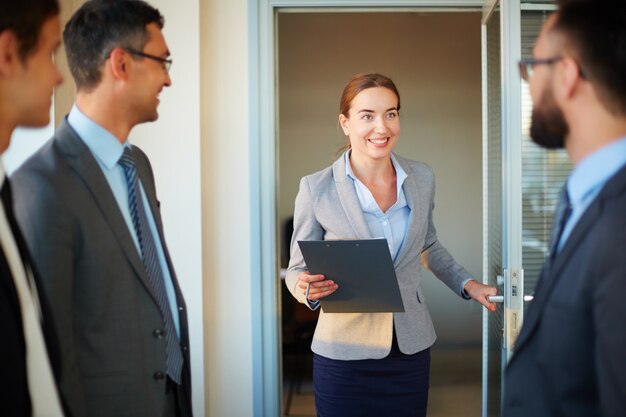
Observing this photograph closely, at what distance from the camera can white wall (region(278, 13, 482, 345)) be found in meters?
4.54

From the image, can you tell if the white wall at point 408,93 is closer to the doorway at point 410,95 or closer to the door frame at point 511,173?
the doorway at point 410,95


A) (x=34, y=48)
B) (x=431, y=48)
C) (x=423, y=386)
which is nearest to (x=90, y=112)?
(x=34, y=48)

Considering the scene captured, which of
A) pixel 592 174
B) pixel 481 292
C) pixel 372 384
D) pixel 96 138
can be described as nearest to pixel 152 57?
pixel 96 138

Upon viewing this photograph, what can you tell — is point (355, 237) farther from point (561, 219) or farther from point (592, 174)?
point (592, 174)

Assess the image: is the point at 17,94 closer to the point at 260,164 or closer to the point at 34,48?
the point at 34,48

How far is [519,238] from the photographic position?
2.31 m

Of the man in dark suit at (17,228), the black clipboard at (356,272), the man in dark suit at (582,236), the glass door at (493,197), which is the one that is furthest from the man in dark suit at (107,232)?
the glass door at (493,197)

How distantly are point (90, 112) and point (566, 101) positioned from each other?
3.31ft

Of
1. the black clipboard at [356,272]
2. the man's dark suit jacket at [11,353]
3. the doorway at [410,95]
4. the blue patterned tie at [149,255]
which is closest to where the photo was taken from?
the man's dark suit jacket at [11,353]

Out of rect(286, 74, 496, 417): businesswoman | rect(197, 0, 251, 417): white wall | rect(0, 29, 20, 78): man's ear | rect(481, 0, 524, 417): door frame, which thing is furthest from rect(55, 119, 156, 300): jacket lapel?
rect(481, 0, 524, 417): door frame

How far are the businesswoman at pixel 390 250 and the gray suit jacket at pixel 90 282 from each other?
736 millimetres

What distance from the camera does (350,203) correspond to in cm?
216

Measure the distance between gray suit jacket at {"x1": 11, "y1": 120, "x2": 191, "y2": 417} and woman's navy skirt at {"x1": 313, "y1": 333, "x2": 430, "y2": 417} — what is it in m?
0.81

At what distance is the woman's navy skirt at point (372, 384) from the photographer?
215 centimetres
